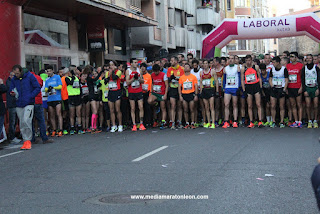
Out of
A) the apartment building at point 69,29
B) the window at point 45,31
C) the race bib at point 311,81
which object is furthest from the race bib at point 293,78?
the window at point 45,31

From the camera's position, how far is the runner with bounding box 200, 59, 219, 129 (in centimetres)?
1609

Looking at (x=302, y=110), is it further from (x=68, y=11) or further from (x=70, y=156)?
(x=68, y=11)

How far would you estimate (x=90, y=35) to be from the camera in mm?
27578

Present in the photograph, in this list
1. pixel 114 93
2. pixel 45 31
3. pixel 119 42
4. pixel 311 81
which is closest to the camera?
pixel 311 81

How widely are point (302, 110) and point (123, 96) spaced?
5.32 meters

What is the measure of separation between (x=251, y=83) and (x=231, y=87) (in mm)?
586

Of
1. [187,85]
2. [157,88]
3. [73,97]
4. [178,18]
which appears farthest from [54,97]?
[178,18]

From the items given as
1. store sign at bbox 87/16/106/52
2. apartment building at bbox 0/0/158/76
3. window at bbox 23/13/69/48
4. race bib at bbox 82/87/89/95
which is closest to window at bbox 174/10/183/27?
apartment building at bbox 0/0/158/76

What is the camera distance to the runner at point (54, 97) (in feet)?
51.1

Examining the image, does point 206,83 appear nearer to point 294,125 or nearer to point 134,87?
point 134,87

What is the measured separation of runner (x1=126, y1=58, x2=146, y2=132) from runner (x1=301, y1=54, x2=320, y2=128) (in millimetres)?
4594

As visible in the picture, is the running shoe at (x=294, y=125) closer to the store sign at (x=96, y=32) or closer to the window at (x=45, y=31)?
the window at (x=45, y=31)

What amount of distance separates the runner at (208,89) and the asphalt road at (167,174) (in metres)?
3.07

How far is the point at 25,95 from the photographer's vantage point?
1266cm
